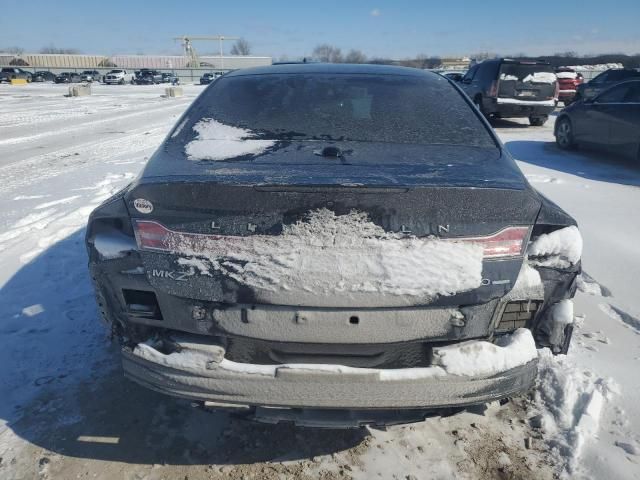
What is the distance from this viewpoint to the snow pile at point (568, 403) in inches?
90.4

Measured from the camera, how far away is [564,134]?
10.4m

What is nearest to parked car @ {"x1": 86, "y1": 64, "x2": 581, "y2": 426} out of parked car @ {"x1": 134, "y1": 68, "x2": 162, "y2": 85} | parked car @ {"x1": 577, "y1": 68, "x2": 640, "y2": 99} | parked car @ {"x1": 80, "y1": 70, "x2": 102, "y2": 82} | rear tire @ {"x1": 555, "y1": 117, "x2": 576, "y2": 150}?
rear tire @ {"x1": 555, "y1": 117, "x2": 576, "y2": 150}

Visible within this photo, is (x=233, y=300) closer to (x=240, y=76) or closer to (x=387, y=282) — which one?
(x=387, y=282)

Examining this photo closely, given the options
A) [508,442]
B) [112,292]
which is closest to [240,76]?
[112,292]

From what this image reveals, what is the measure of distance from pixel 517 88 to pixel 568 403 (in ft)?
40.3

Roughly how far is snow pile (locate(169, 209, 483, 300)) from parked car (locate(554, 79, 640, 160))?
8.26 meters

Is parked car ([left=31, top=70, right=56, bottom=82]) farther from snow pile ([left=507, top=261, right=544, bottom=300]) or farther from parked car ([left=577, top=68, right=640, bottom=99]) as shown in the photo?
snow pile ([left=507, top=261, right=544, bottom=300])

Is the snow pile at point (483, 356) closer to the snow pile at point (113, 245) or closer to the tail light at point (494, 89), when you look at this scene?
the snow pile at point (113, 245)

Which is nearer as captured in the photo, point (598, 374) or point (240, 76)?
point (598, 374)

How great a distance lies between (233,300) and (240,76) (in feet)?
6.43

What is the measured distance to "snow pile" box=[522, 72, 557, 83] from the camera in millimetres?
13031

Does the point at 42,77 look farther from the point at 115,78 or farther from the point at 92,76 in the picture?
the point at 115,78

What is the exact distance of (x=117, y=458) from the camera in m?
2.27

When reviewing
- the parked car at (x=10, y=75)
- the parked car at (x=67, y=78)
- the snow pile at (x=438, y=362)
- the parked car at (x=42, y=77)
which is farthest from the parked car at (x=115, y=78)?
the snow pile at (x=438, y=362)
